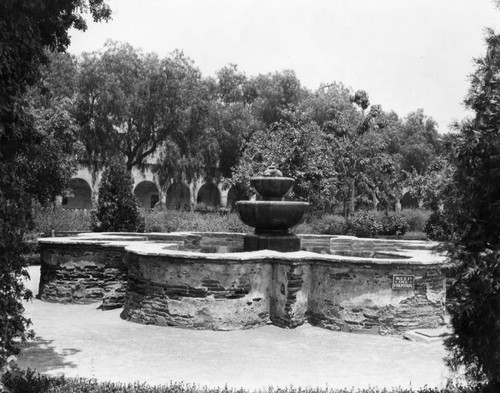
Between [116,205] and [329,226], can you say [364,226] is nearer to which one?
[329,226]

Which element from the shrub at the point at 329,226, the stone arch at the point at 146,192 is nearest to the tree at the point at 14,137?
the shrub at the point at 329,226

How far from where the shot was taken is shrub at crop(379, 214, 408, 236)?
98.4 ft

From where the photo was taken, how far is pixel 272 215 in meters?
11.0

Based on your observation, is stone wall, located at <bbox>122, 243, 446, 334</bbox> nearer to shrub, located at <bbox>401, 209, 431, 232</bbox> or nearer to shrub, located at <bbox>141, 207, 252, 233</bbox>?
shrub, located at <bbox>141, 207, 252, 233</bbox>

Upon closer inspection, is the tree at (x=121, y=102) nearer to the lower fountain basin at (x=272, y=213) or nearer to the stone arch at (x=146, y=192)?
the stone arch at (x=146, y=192)

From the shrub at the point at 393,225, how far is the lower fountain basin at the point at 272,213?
63.5ft

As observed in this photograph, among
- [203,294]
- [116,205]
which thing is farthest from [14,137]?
Result: [116,205]

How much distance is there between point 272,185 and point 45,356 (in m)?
5.53

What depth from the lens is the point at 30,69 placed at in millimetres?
5906

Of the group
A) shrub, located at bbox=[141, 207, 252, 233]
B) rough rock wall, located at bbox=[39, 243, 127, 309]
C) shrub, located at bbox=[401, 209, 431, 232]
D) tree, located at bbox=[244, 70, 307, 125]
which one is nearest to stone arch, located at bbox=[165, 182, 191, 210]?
tree, located at bbox=[244, 70, 307, 125]

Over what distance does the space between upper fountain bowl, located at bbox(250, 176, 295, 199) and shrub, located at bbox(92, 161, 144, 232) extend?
A: 984 centimetres

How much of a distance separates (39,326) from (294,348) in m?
4.29

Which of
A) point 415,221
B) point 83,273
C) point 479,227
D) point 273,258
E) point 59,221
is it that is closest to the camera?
point 479,227

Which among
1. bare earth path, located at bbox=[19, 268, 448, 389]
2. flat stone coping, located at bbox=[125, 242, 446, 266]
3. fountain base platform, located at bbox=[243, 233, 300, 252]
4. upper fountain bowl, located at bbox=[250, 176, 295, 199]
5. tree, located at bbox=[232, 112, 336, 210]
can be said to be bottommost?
bare earth path, located at bbox=[19, 268, 448, 389]
